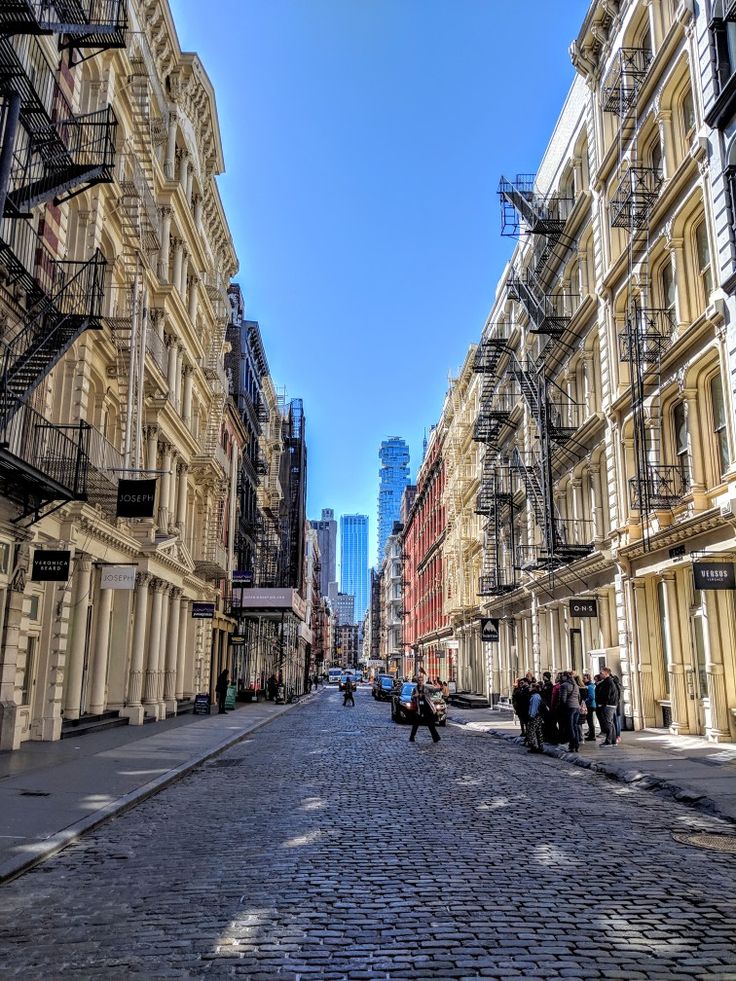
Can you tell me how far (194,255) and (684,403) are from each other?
20.9 meters

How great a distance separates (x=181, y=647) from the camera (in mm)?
32562

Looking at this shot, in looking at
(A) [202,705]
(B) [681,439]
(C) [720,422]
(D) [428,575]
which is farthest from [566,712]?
(D) [428,575]

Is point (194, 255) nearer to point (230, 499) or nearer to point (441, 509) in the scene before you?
point (230, 499)

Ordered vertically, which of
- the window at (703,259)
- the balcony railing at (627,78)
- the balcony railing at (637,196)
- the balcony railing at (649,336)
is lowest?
the balcony railing at (649,336)

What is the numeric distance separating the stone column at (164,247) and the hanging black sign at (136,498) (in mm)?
10414

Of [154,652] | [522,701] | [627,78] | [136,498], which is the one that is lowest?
[522,701]

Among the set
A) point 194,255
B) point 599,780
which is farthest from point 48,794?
point 194,255

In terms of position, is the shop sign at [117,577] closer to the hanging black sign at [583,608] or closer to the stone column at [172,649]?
the stone column at [172,649]

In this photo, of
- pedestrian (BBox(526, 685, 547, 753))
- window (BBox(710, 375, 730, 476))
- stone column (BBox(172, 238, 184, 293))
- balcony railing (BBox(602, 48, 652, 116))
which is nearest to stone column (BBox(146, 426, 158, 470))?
stone column (BBox(172, 238, 184, 293))

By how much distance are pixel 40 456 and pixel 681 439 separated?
47.7 ft

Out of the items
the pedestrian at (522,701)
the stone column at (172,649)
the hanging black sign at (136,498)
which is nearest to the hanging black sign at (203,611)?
the stone column at (172,649)

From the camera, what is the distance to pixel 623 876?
721cm

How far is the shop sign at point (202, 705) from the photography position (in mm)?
30625

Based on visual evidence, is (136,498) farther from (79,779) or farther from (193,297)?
(193,297)
